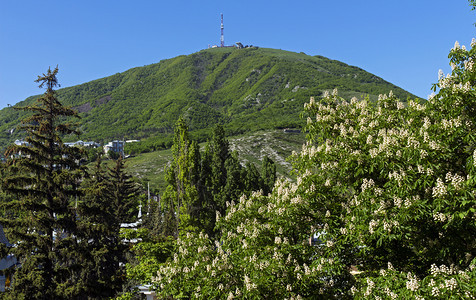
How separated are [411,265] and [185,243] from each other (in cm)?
663

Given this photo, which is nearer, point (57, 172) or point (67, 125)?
point (57, 172)

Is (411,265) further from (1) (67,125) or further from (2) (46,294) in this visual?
(1) (67,125)

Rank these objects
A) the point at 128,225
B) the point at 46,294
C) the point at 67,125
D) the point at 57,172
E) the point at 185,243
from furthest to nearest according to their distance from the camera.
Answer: the point at 128,225, the point at 67,125, the point at 57,172, the point at 46,294, the point at 185,243

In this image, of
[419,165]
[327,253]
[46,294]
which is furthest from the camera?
[46,294]

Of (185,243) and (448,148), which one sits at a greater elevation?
(448,148)

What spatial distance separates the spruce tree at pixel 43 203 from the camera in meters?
14.4

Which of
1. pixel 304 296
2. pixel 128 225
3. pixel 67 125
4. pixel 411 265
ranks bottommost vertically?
pixel 128 225

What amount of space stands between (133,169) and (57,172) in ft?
336

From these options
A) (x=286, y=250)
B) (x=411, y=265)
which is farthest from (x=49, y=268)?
(x=411, y=265)

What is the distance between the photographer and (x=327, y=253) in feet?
25.8

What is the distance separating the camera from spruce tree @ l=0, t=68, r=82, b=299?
47.1 feet

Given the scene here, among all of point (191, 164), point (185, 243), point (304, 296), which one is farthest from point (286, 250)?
point (191, 164)

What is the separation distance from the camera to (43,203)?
627 inches

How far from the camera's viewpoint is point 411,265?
8.21 metres
